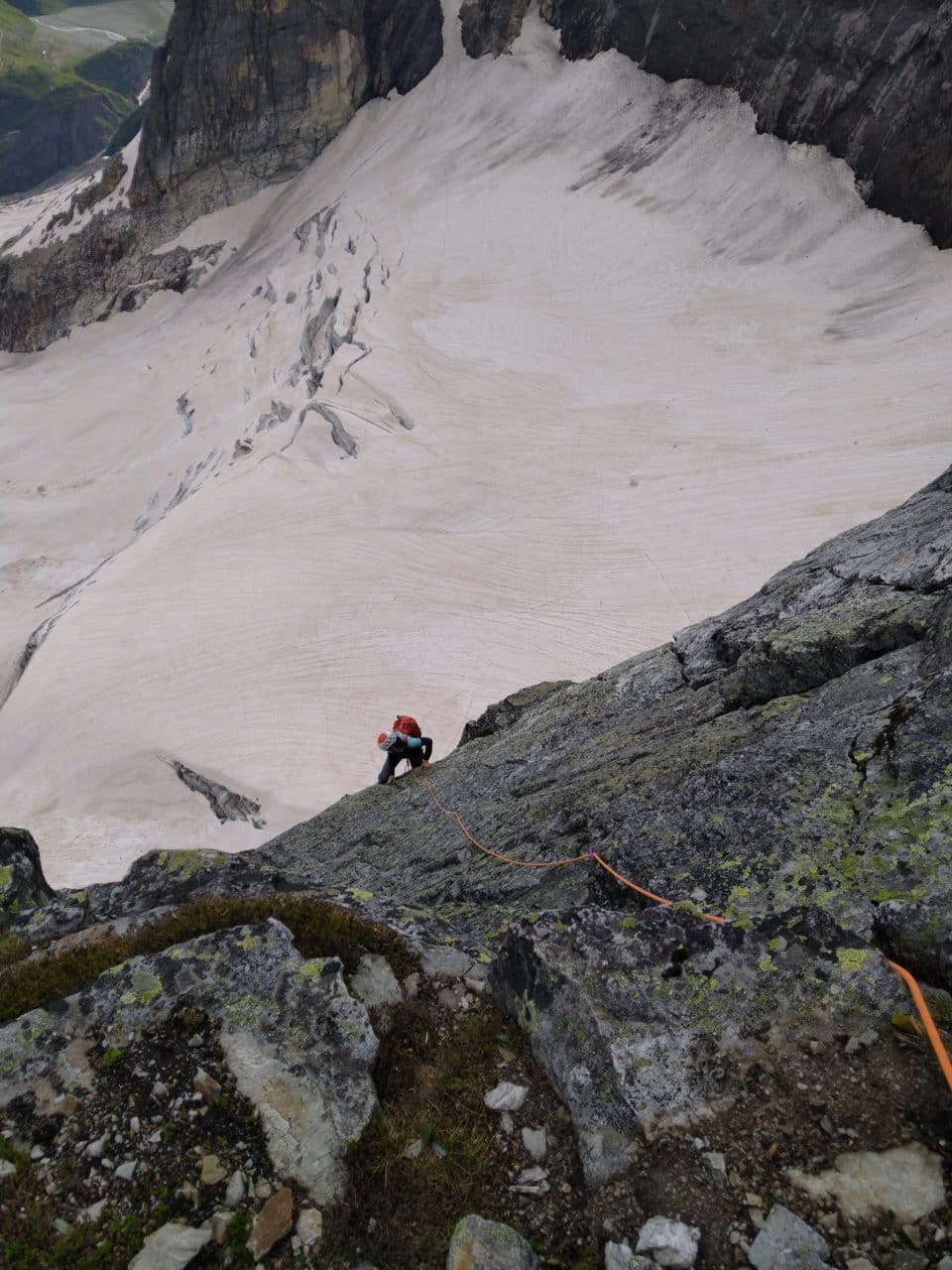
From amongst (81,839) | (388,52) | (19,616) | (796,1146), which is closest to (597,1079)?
(796,1146)

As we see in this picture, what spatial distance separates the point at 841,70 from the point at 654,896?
42.8 m

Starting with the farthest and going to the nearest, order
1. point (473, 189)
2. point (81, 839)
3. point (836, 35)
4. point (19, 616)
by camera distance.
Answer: point (473, 189)
point (836, 35)
point (19, 616)
point (81, 839)

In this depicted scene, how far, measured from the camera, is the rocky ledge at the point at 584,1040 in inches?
119

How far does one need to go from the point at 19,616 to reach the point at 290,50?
50080 mm

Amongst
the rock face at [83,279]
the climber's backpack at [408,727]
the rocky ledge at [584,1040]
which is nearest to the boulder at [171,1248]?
the rocky ledge at [584,1040]

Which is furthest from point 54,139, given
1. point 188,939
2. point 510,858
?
point 188,939

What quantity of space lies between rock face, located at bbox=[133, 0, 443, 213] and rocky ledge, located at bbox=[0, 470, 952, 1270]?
207 feet

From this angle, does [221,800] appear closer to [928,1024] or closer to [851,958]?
[851,958]

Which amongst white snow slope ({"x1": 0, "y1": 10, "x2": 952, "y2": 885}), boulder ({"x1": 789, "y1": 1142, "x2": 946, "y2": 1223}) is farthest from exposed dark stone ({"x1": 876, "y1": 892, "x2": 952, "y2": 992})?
white snow slope ({"x1": 0, "y1": 10, "x2": 952, "y2": 885})

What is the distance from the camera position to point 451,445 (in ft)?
86.0

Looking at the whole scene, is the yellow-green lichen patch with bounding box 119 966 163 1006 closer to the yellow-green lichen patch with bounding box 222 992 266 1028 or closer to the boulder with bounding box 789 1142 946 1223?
the yellow-green lichen patch with bounding box 222 992 266 1028

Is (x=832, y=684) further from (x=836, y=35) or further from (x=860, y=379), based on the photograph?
(x=836, y=35)

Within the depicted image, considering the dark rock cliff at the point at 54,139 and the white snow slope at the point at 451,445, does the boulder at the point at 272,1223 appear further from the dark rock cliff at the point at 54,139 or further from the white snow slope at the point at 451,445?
the dark rock cliff at the point at 54,139

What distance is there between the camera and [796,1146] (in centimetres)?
307
